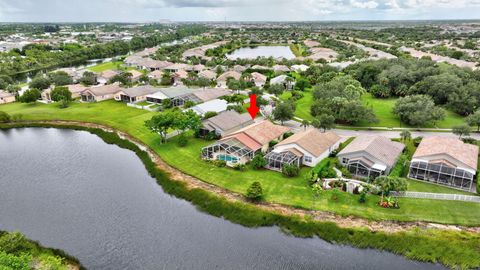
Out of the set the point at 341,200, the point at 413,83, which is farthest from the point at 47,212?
the point at 413,83

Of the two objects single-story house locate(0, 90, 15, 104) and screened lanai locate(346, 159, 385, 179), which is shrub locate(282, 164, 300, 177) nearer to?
screened lanai locate(346, 159, 385, 179)

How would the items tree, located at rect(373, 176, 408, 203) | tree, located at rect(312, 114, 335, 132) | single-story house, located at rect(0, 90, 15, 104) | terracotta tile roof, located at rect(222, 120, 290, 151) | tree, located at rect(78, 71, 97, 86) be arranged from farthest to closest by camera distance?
tree, located at rect(78, 71, 97, 86) < single-story house, located at rect(0, 90, 15, 104) < tree, located at rect(312, 114, 335, 132) < terracotta tile roof, located at rect(222, 120, 290, 151) < tree, located at rect(373, 176, 408, 203)

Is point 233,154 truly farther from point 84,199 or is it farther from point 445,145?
point 445,145

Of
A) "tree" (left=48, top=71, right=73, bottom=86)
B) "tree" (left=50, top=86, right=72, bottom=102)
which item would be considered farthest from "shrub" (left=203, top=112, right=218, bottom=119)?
"tree" (left=48, top=71, right=73, bottom=86)

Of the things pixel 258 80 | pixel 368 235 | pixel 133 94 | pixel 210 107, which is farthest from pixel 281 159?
pixel 258 80

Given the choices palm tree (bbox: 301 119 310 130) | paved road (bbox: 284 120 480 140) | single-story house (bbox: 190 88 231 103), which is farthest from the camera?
single-story house (bbox: 190 88 231 103)

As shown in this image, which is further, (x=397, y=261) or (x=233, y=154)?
(x=233, y=154)

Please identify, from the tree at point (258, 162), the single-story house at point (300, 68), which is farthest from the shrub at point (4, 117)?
the single-story house at point (300, 68)
